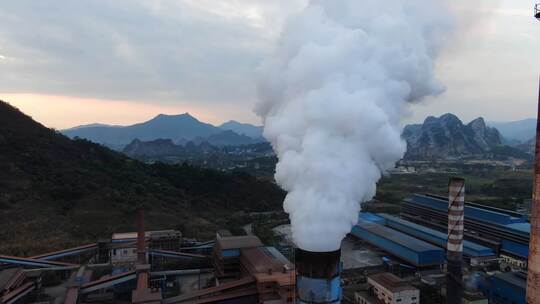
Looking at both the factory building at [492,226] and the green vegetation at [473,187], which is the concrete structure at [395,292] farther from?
the green vegetation at [473,187]

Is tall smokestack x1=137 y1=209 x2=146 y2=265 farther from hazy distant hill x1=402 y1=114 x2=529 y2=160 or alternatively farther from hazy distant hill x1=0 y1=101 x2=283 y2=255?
hazy distant hill x1=402 y1=114 x2=529 y2=160

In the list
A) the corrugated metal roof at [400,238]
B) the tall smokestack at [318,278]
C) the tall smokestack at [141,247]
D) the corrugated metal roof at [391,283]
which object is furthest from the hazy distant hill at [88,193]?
the tall smokestack at [318,278]

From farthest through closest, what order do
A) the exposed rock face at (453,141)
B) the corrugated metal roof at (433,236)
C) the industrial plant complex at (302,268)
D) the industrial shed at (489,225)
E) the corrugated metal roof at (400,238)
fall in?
the exposed rock face at (453,141), the industrial shed at (489,225), the corrugated metal roof at (433,236), the corrugated metal roof at (400,238), the industrial plant complex at (302,268)

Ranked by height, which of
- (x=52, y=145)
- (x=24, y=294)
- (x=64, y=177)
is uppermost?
(x=52, y=145)

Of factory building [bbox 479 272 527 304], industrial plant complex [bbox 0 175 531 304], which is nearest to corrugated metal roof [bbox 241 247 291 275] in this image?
industrial plant complex [bbox 0 175 531 304]

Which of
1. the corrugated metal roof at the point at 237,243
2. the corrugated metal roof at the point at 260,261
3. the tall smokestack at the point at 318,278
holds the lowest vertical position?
the corrugated metal roof at the point at 260,261

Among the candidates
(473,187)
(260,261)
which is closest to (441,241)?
(260,261)

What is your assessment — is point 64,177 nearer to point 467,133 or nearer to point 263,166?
point 263,166

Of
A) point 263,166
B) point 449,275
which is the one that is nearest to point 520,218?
point 449,275
